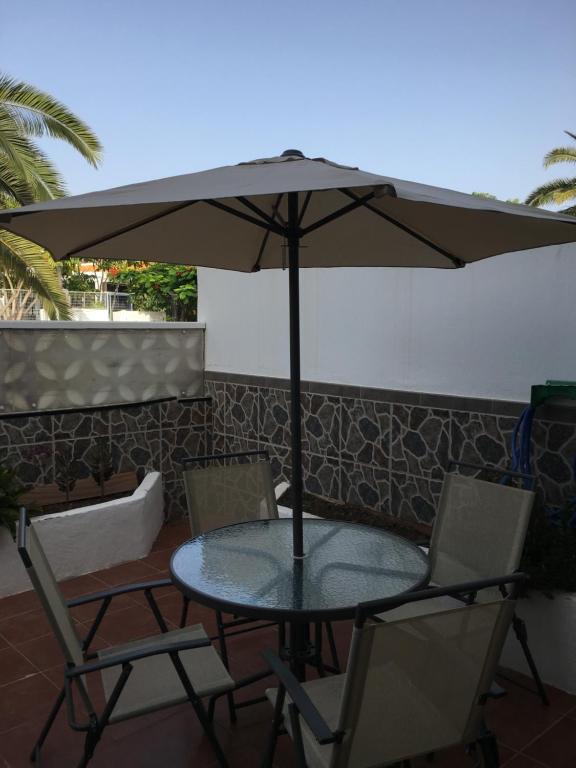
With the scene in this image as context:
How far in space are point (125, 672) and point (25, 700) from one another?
150 cm

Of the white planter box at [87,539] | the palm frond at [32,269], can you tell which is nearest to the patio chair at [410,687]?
the white planter box at [87,539]

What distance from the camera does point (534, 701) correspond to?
336 centimetres

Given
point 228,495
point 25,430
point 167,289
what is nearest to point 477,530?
point 228,495

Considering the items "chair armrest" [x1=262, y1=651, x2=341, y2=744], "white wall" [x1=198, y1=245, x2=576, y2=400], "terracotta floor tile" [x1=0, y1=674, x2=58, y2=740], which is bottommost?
"terracotta floor tile" [x1=0, y1=674, x2=58, y2=740]

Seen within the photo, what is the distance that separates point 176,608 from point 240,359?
3248mm

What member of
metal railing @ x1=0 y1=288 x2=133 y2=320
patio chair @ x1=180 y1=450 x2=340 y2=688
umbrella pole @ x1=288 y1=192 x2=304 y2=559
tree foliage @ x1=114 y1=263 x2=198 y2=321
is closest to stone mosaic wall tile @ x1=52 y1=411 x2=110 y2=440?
patio chair @ x1=180 y1=450 x2=340 y2=688

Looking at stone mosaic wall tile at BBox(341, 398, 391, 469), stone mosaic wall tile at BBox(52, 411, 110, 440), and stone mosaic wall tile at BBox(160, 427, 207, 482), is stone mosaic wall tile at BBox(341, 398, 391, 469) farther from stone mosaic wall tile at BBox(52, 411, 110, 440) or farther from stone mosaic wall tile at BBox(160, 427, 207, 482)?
stone mosaic wall tile at BBox(52, 411, 110, 440)

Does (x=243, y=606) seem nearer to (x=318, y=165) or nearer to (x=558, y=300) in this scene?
(x=318, y=165)

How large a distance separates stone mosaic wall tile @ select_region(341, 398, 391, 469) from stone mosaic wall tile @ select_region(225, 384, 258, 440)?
1285 millimetres

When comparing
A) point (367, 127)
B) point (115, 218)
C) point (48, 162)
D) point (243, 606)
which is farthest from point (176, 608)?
point (367, 127)

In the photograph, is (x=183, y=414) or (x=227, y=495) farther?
(x=183, y=414)

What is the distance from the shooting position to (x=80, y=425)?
6.45 meters

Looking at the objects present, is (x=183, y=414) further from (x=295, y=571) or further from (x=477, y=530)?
(x=295, y=571)

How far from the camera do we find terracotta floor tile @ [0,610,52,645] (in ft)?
13.5
